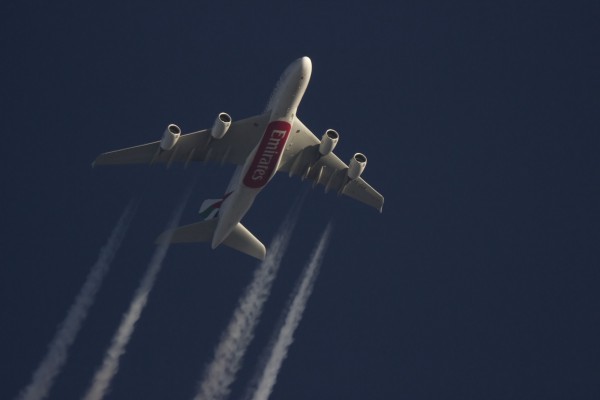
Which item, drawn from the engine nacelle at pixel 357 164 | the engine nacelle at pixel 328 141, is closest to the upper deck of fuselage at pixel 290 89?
the engine nacelle at pixel 328 141

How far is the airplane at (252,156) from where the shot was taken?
7888 centimetres

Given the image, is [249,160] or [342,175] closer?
[249,160]

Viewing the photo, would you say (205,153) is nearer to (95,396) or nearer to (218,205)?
(218,205)

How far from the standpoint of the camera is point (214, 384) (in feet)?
272

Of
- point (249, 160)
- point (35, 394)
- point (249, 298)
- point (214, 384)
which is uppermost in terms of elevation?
point (249, 160)

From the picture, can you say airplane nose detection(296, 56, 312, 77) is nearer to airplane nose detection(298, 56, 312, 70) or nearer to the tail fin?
airplane nose detection(298, 56, 312, 70)

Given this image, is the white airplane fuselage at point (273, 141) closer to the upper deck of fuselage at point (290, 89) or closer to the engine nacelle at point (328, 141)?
the upper deck of fuselage at point (290, 89)

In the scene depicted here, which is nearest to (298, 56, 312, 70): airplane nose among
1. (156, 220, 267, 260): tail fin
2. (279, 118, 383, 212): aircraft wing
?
(279, 118, 383, 212): aircraft wing

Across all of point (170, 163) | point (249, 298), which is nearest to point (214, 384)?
point (249, 298)

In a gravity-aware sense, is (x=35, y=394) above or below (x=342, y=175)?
below

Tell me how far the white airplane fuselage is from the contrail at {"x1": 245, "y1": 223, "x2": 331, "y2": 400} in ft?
32.0

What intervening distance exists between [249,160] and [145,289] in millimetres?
12087

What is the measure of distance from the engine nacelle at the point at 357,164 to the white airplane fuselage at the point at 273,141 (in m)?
4.70

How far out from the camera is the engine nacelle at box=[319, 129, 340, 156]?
81.5m
